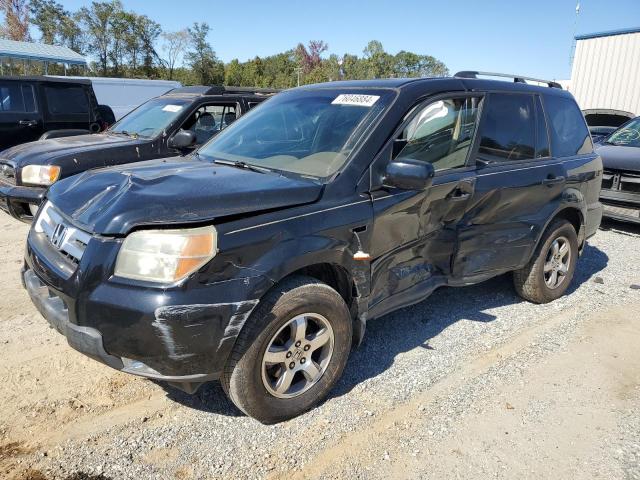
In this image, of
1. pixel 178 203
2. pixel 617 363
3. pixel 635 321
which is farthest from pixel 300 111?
pixel 635 321

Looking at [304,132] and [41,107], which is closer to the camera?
[304,132]

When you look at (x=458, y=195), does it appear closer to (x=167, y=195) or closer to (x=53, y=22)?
(x=167, y=195)

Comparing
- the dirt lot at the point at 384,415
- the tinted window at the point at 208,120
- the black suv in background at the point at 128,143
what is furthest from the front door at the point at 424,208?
the tinted window at the point at 208,120

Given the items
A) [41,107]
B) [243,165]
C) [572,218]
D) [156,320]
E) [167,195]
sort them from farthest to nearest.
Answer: [41,107]
[572,218]
[243,165]
[167,195]
[156,320]

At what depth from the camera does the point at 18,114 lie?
8.96 meters

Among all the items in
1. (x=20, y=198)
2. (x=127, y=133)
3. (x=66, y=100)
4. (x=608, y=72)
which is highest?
(x=608, y=72)

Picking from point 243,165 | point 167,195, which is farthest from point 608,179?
point 167,195

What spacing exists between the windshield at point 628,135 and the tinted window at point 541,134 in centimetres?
455

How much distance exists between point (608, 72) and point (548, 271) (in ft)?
61.1

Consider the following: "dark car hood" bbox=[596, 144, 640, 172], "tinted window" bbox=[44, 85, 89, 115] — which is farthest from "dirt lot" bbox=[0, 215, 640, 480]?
"tinted window" bbox=[44, 85, 89, 115]

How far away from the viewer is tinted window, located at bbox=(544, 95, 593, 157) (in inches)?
176

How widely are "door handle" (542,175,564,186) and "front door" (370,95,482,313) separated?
953mm

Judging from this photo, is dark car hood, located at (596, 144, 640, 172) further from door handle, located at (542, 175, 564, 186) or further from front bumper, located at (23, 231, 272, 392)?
front bumper, located at (23, 231, 272, 392)

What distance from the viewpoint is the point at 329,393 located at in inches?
122
